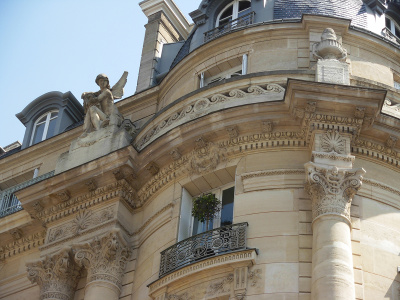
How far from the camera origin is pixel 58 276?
19.2 m

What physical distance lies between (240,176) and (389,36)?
6405mm

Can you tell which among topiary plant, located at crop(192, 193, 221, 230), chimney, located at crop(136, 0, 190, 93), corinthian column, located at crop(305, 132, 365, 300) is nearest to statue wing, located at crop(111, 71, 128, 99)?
chimney, located at crop(136, 0, 190, 93)

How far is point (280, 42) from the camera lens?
21047 mm

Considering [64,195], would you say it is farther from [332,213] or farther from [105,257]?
[332,213]

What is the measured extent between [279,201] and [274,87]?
9.12 feet

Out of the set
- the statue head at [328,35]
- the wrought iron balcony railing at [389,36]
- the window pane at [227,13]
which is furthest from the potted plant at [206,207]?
the wrought iron balcony railing at [389,36]

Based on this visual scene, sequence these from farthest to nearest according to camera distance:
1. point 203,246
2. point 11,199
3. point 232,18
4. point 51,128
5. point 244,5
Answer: point 51,128 < point 11,199 < point 244,5 < point 232,18 < point 203,246

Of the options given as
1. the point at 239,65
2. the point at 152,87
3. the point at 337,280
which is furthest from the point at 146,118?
the point at 337,280

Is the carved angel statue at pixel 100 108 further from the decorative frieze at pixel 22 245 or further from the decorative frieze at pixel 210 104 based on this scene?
the decorative frieze at pixel 22 245

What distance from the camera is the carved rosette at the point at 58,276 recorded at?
1905cm

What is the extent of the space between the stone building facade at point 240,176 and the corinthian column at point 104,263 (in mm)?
34

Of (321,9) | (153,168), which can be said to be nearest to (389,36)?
(321,9)

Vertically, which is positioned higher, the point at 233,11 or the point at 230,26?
the point at 233,11

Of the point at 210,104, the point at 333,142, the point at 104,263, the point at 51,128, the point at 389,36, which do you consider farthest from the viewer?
the point at 51,128
